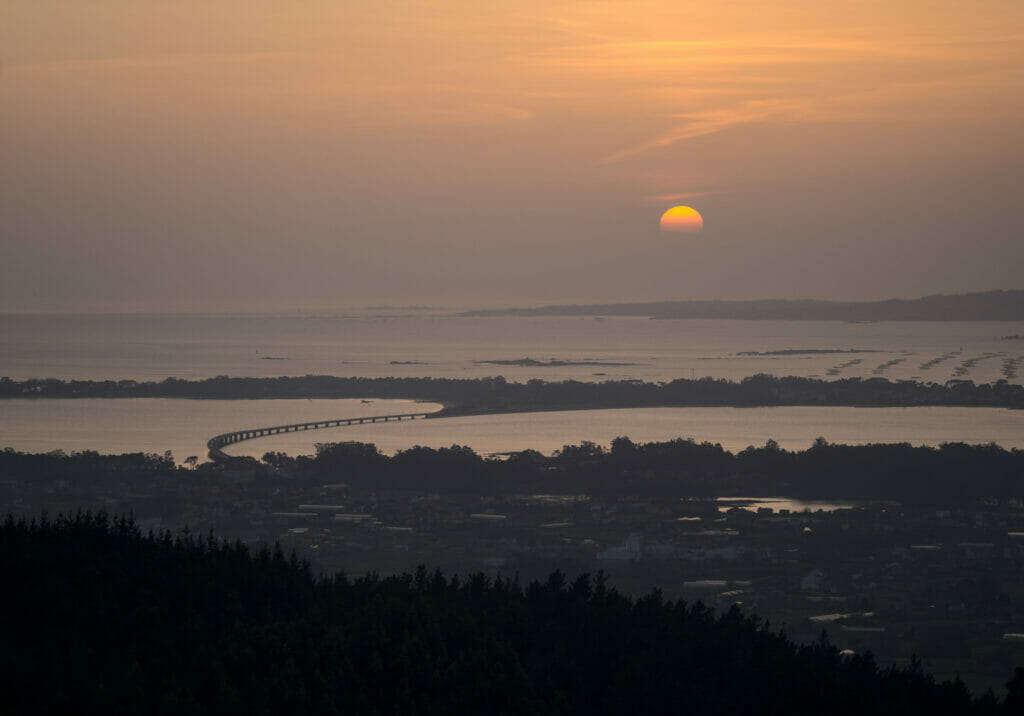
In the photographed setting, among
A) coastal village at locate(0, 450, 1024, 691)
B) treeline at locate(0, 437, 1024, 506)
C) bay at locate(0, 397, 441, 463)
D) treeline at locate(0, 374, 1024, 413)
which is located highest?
treeline at locate(0, 374, 1024, 413)

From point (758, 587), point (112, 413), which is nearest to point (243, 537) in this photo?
point (758, 587)

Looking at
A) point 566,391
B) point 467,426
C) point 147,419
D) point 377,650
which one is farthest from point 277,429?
point 377,650

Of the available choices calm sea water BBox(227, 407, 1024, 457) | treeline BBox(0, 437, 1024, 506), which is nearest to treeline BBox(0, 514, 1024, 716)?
treeline BBox(0, 437, 1024, 506)

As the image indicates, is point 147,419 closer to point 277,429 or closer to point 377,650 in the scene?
point 277,429

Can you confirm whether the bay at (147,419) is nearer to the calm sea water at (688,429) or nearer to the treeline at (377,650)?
the calm sea water at (688,429)

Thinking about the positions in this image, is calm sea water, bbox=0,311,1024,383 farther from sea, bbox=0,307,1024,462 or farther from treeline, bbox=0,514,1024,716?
treeline, bbox=0,514,1024,716

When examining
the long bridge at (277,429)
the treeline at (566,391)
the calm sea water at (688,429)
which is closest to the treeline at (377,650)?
the long bridge at (277,429)
